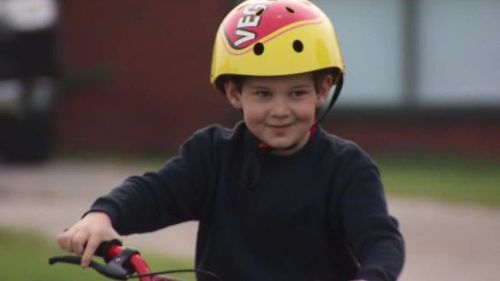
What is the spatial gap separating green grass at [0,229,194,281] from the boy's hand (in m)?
4.00

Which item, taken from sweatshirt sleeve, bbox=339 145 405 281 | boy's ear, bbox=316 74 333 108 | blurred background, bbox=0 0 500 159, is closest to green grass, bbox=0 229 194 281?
boy's ear, bbox=316 74 333 108

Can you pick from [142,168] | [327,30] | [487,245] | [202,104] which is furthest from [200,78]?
[327,30]

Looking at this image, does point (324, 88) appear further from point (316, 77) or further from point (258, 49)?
point (258, 49)

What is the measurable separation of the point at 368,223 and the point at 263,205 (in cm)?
38

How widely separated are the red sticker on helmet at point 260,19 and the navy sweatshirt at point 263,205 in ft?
1.13

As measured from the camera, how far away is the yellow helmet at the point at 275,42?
14.3 ft

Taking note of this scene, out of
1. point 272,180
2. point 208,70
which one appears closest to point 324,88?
point 272,180

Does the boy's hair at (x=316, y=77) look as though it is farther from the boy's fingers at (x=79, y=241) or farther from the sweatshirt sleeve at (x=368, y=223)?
the boy's fingers at (x=79, y=241)

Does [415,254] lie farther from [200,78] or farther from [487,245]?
[200,78]

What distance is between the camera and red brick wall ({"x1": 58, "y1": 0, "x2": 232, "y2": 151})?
1528cm

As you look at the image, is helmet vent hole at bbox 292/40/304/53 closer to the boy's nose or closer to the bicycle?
the boy's nose

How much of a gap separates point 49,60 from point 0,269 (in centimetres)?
518

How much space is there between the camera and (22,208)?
1124 centimetres

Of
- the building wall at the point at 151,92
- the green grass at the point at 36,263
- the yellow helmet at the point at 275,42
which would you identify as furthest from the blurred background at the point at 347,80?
the yellow helmet at the point at 275,42
